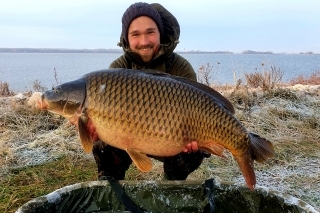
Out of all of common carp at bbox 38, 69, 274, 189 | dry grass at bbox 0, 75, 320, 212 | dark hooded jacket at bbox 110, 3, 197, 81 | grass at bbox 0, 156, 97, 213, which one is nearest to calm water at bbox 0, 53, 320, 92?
dry grass at bbox 0, 75, 320, 212

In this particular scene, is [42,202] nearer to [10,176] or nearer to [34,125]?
[10,176]

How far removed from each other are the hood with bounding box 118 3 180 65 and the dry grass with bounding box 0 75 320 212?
844mm

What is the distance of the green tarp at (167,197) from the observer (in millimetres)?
1783

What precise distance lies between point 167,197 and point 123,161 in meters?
0.35

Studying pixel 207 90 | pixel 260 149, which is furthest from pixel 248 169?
pixel 207 90

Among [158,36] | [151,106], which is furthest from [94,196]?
[158,36]

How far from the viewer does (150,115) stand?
5.01ft

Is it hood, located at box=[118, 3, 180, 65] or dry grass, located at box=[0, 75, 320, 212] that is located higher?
hood, located at box=[118, 3, 180, 65]

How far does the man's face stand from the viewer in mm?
1987

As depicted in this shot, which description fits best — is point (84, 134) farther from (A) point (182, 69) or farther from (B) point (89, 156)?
(B) point (89, 156)

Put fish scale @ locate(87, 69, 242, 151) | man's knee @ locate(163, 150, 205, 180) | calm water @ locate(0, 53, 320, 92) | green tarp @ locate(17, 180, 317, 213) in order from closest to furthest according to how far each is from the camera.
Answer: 1. fish scale @ locate(87, 69, 242, 151)
2. green tarp @ locate(17, 180, 317, 213)
3. man's knee @ locate(163, 150, 205, 180)
4. calm water @ locate(0, 53, 320, 92)

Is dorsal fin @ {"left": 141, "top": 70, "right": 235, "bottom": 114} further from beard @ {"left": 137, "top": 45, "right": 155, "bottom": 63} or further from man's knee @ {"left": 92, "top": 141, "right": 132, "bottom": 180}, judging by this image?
man's knee @ {"left": 92, "top": 141, "right": 132, "bottom": 180}

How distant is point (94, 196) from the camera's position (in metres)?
1.86

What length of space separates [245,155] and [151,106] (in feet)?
1.43
